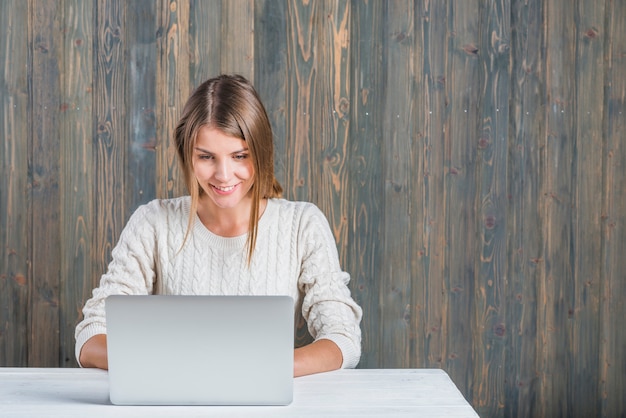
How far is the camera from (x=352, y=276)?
7.95 ft

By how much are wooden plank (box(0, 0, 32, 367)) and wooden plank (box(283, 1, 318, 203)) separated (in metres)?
0.91

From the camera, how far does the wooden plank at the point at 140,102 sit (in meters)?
2.38

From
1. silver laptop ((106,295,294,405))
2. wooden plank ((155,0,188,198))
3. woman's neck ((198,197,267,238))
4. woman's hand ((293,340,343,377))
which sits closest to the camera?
silver laptop ((106,295,294,405))

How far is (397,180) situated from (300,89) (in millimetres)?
468

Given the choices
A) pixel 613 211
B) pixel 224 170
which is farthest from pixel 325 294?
pixel 613 211

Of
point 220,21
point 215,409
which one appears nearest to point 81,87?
point 220,21

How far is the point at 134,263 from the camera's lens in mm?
1890

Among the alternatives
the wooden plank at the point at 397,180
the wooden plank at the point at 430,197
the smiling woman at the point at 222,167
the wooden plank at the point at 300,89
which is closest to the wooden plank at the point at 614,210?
the wooden plank at the point at 430,197

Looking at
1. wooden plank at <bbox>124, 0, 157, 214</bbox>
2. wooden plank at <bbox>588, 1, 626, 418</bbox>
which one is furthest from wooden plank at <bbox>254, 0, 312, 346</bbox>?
wooden plank at <bbox>588, 1, 626, 418</bbox>

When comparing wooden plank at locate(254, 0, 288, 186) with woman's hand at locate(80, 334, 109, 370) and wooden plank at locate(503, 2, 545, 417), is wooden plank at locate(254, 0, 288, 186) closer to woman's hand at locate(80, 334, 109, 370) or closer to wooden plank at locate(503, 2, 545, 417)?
wooden plank at locate(503, 2, 545, 417)

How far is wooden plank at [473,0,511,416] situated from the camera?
7.91 feet

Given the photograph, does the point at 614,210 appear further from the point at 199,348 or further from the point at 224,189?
the point at 199,348

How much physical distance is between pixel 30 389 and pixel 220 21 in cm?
148

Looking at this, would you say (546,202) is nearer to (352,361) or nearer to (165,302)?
(352,361)
